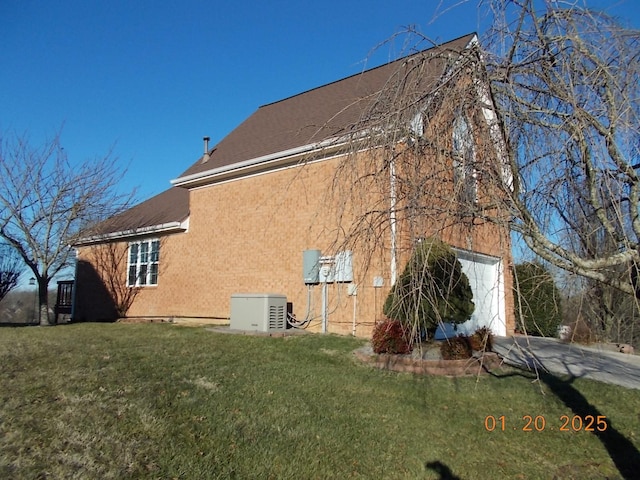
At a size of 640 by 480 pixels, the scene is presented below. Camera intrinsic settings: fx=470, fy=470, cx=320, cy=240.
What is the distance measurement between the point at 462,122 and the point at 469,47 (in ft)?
1.80

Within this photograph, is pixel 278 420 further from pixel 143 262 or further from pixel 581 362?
pixel 143 262

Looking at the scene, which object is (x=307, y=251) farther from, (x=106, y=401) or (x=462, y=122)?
(x=462, y=122)

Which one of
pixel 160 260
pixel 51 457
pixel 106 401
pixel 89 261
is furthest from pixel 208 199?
pixel 51 457

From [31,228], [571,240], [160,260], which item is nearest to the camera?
[571,240]

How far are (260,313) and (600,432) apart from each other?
→ 7000 mm

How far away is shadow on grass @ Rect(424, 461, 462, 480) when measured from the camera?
14.2 ft

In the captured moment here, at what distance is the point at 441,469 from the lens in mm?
4477

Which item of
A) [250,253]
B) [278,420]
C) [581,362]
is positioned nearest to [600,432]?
[278,420]

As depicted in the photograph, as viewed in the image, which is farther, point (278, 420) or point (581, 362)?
point (581, 362)

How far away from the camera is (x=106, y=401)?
4.86 m

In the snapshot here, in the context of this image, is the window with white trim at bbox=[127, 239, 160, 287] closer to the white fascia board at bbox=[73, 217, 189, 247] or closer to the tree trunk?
the white fascia board at bbox=[73, 217, 189, 247]

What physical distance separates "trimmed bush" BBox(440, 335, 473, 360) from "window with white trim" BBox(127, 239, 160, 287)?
11306 mm

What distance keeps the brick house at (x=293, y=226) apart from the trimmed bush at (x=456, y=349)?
94 cm

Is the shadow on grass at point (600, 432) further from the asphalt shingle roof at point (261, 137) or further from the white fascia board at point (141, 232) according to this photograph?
the white fascia board at point (141, 232)
